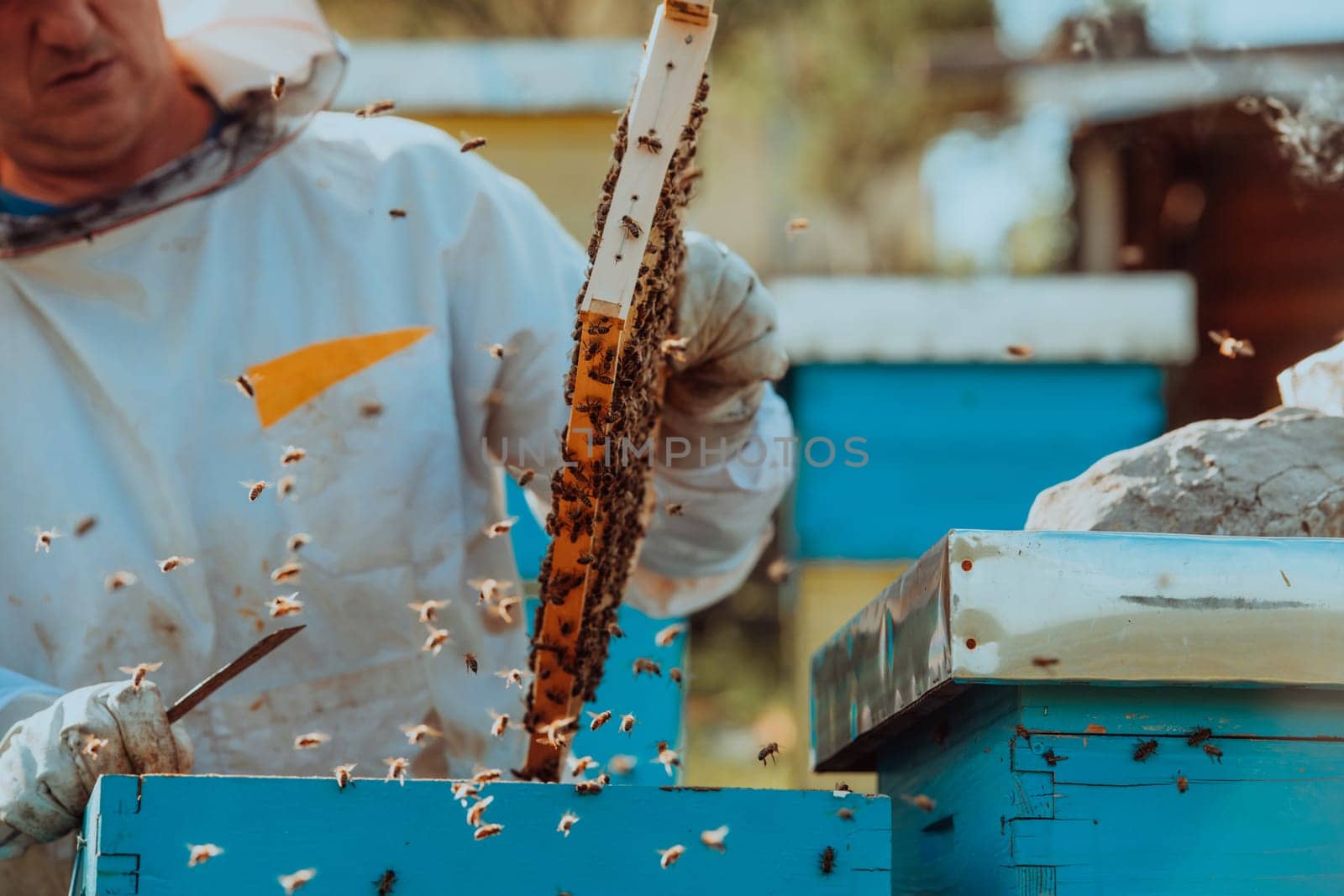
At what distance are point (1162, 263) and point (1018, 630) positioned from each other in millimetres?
6945

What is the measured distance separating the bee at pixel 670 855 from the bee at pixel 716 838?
0.02m

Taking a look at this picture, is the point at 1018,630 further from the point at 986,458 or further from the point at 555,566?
the point at 986,458

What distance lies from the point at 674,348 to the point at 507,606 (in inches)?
22.1

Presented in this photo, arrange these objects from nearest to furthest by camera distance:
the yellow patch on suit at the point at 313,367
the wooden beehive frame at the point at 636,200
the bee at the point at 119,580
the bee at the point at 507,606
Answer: the wooden beehive frame at the point at 636,200 → the bee at the point at 507,606 → the bee at the point at 119,580 → the yellow patch on suit at the point at 313,367

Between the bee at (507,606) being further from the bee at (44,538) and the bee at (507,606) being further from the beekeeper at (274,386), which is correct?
the bee at (44,538)

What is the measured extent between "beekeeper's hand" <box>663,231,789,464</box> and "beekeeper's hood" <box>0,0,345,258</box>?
0.79 metres

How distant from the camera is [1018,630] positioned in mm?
1184

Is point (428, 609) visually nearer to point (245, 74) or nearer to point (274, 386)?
point (274, 386)

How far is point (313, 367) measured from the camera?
2.32 meters

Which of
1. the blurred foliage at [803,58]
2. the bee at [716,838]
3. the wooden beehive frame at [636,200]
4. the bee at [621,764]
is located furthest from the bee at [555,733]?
the blurred foliage at [803,58]

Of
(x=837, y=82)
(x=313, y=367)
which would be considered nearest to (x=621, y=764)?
(x=313, y=367)

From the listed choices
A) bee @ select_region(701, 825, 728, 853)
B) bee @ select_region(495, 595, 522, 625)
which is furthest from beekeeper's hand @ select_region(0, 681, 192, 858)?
bee @ select_region(701, 825, 728, 853)

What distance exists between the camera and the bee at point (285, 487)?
2.17 m

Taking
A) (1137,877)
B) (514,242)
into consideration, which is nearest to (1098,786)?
(1137,877)
